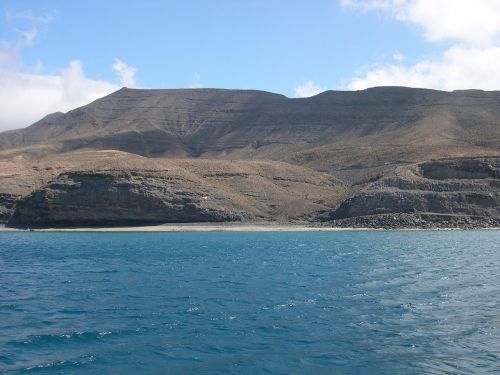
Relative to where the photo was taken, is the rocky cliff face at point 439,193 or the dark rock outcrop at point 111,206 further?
the dark rock outcrop at point 111,206

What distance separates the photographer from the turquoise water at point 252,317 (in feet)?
67.8

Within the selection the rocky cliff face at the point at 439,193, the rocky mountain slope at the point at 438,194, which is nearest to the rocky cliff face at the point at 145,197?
the rocky mountain slope at the point at 438,194

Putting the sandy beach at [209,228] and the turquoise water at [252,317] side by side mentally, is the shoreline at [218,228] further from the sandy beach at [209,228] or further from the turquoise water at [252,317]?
the turquoise water at [252,317]

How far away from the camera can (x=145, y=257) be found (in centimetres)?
5684

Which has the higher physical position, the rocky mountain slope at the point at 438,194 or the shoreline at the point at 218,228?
the rocky mountain slope at the point at 438,194

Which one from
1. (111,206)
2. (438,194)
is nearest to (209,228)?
(111,206)

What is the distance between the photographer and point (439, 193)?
11325cm

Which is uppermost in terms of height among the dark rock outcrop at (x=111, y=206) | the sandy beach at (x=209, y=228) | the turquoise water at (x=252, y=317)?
the dark rock outcrop at (x=111, y=206)

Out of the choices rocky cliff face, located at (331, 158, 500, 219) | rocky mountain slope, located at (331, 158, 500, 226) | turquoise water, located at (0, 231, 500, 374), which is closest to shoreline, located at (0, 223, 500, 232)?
rocky mountain slope, located at (331, 158, 500, 226)

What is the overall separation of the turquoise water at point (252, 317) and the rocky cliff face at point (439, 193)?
62.4 m

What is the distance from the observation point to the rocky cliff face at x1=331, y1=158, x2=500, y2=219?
111125mm

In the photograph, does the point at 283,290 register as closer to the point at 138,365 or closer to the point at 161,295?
the point at 161,295

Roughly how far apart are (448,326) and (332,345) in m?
5.75

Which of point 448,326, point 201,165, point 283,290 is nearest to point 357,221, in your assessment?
point 201,165
